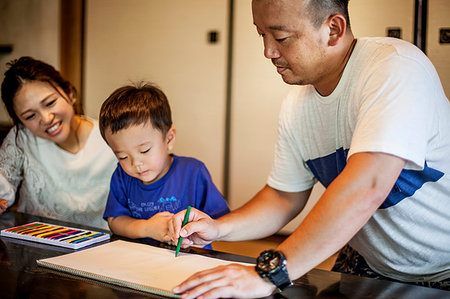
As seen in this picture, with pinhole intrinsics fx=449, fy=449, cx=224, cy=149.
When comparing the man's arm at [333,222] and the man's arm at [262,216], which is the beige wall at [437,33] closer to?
the man's arm at [262,216]

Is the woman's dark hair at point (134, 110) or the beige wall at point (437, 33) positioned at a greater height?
the beige wall at point (437, 33)

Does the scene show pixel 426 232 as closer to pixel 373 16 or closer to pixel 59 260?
pixel 59 260

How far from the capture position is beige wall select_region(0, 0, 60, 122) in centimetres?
366

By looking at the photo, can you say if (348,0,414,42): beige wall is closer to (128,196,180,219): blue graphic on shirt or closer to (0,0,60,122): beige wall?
(128,196,180,219): blue graphic on shirt

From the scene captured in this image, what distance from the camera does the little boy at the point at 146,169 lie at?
133 centimetres

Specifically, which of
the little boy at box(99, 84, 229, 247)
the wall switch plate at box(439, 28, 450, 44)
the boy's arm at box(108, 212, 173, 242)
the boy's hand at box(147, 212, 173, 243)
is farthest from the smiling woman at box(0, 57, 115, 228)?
the wall switch plate at box(439, 28, 450, 44)

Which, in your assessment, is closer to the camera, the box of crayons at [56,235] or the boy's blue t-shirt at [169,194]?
the box of crayons at [56,235]

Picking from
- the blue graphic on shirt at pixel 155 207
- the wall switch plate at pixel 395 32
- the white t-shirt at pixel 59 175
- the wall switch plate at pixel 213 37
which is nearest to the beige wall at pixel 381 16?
the wall switch plate at pixel 395 32

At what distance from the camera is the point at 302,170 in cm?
127

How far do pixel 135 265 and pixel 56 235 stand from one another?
0.33m

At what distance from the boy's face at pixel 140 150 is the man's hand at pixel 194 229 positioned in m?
0.27

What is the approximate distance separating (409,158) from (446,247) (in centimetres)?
40

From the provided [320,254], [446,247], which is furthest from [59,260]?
[446,247]

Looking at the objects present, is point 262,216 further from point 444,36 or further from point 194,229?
point 444,36
